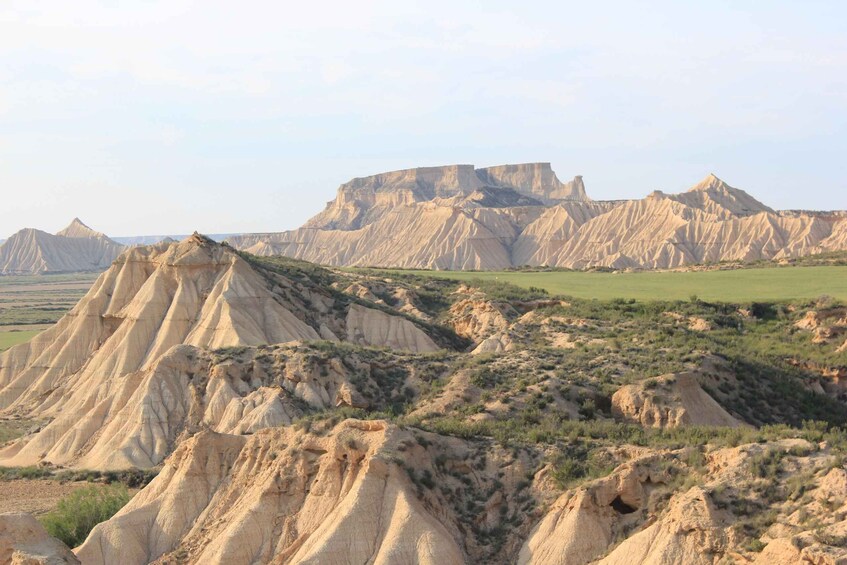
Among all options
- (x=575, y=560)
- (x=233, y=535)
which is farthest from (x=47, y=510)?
(x=575, y=560)

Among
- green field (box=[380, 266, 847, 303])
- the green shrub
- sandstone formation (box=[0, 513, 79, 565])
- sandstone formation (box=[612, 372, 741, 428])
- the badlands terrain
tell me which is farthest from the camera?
green field (box=[380, 266, 847, 303])

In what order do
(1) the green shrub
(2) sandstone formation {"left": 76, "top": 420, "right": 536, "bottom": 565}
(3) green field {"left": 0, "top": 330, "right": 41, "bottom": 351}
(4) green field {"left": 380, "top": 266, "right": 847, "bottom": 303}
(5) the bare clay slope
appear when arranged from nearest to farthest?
(2) sandstone formation {"left": 76, "top": 420, "right": 536, "bottom": 565}
(1) the green shrub
(5) the bare clay slope
(4) green field {"left": 380, "top": 266, "right": 847, "bottom": 303}
(3) green field {"left": 0, "top": 330, "right": 41, "bottom": 351}

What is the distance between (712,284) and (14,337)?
71.4 m

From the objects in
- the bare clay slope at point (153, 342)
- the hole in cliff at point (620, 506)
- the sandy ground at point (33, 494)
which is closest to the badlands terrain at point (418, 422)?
the hole in cliff at point (620, 506)

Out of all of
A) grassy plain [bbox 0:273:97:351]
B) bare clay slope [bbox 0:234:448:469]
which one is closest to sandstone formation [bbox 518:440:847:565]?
bare clay slope [bbox 0:234:448:469]

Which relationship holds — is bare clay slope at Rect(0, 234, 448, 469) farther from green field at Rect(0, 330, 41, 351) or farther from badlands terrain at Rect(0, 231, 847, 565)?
green field at Rect(0, 330, 41, 351)

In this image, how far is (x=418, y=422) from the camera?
36.3m

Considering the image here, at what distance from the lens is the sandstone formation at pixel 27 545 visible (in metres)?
27.6

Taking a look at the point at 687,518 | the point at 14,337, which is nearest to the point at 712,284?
the point at 687,518

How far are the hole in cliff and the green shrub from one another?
17.7m

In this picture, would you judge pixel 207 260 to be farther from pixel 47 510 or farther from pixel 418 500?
pixel 418 500

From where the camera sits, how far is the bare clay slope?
53688 millimetres

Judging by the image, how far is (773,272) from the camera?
3765 inches

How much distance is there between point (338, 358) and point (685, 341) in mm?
16958
